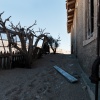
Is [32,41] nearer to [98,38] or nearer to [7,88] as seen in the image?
[7,88]

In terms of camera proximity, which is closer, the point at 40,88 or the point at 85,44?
the point at 40,88

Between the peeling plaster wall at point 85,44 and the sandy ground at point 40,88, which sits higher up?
the peeling plaster wall at point 85,44

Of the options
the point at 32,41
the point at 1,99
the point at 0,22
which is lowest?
the point at 1,99

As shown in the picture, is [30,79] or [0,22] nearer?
[30,79]

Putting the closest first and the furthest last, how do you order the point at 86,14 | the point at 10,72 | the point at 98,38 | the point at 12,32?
the point at 98,38 < the point at 86,14 < the point at 10,72 < the point at 12,32

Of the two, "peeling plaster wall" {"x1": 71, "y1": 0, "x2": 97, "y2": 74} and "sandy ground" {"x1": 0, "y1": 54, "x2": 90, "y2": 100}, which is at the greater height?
"peeling plaster wall" {"x1": 71, "y1": 0, "x2": 97, "y2": 74}

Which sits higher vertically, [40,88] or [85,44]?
[85,44]

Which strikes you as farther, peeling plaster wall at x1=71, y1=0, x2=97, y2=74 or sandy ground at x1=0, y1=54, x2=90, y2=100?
sandy ground at x1=0, y1=54, x2=90, y2=100

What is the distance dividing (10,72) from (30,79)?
148cm

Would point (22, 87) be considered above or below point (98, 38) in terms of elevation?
below

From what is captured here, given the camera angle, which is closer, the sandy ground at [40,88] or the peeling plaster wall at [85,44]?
the peeling plaster wall at [85,44]

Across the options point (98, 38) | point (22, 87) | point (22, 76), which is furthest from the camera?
point (22, 76)

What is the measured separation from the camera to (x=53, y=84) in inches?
251

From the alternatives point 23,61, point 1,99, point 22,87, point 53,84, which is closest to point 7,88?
point 22,87
